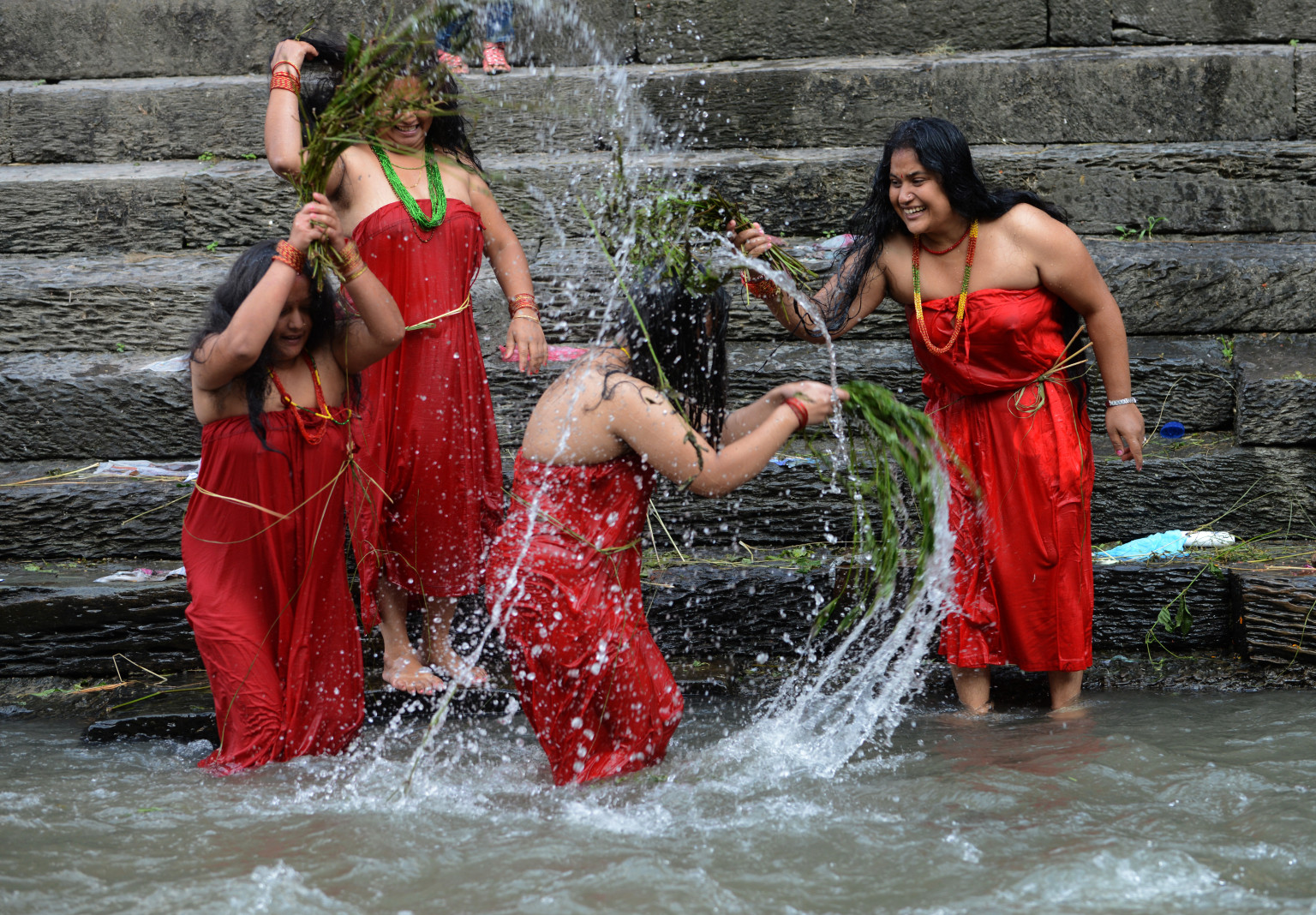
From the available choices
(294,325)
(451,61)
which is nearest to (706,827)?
(294,325)

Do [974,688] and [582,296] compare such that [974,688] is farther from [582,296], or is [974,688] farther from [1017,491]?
[582,296]

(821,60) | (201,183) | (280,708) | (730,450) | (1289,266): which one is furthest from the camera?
(821,60)

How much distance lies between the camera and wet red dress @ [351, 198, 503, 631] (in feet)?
12.5

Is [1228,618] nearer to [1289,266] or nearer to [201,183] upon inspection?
[1289,266]

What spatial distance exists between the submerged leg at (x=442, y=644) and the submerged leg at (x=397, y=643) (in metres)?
0.05

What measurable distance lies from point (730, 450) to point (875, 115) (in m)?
3.63

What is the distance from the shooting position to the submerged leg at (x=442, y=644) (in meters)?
4.03

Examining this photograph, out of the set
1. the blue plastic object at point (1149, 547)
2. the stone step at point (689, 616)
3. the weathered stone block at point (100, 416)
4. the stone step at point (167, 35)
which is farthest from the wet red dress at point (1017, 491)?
the stone step at point (167, 35)

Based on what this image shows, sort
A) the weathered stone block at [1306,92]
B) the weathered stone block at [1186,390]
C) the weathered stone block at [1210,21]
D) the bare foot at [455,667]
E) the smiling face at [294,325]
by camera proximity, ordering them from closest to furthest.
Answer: the smiling face at [294,325] → the bare foot at [455,667] → the weathered stone block at [1186,390] → the weathered stone block at [1306,92] → the weathered stone block at [1210,21]

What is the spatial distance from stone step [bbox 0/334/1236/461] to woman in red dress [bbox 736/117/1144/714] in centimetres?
119

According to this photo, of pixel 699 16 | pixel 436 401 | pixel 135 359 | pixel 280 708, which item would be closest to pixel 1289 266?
pixel 699 16

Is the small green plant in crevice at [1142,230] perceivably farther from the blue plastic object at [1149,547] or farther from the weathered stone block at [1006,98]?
Answer: the blue plastic object at [1149,547]

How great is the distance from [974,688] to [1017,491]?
0.69 meters

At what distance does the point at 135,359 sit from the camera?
17.4 feet
